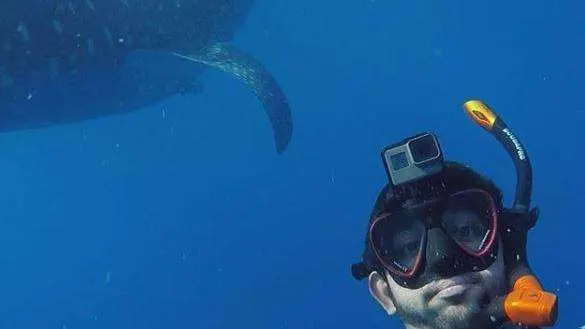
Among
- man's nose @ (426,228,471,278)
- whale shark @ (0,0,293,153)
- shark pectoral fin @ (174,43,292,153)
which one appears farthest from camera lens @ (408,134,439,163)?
shark pectoral fin @ (174,43,292,153)

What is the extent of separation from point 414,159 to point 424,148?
70mm

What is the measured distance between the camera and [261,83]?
9695mm

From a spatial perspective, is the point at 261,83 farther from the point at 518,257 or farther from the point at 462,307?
→ the point at 462,307

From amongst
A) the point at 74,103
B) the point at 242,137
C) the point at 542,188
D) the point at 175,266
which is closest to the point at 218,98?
the point at 242,137

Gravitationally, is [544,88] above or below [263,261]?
above

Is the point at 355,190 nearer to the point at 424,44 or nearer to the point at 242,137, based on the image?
the point at 242,137

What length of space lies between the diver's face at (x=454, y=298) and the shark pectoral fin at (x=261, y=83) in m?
6.94

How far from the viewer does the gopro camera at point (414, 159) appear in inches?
112

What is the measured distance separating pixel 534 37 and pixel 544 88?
6.63 meters

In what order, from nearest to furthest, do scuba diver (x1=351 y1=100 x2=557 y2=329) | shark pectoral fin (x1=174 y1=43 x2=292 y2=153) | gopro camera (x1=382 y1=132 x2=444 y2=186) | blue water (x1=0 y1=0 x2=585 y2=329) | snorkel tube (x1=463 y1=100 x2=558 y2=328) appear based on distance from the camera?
snorkel tube (x1=463 y1=100 x2=558 y2=328) → scuba diver (x1=351 y1=100 x2=557 y2=329) → gopro camera (x1=382 y1=132 x2=444 y2=186) → shark pectoral fin (x1=174 y1=43 x2=292 y2=153) → blue water (x1=0 y1=0 x2=585 y2=329)

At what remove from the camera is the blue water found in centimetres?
1975

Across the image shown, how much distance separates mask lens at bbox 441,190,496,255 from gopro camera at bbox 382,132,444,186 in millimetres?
163

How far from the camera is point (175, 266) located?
95.7 ft

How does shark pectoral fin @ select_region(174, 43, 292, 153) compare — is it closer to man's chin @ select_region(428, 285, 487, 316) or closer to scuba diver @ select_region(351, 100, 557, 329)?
scuba diver @ select_region(351, 100, 557, 329)
